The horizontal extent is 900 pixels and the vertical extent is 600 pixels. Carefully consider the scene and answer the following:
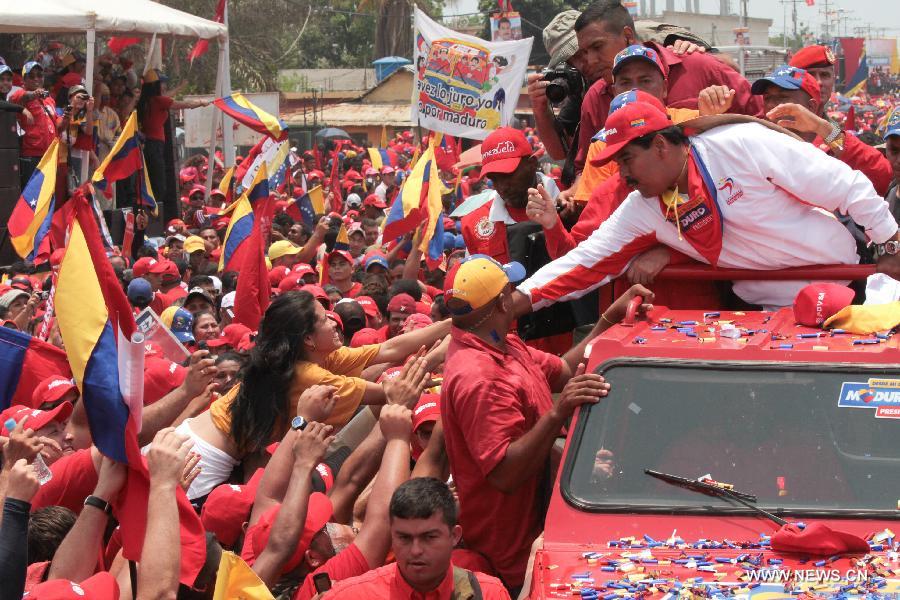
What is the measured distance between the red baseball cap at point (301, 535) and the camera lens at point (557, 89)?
12.7 feet

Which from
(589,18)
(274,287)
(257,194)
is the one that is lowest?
(274,287)

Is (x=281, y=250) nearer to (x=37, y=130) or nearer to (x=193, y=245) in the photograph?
(x=193, y=245)

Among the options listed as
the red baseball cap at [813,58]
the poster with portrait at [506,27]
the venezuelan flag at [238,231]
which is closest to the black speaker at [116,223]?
the venezuelan flag at [238,231]

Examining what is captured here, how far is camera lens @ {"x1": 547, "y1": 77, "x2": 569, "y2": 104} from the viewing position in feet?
27.5

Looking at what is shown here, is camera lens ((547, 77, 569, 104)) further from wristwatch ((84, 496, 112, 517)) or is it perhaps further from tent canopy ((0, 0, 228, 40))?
tent canopy ((0, 0, 228, 40))

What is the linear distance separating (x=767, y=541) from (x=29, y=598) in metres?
2.32

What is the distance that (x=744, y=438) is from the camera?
4.57 m

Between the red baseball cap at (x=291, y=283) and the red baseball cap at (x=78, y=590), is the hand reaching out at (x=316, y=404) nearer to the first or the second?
the red baseball cap at (x=78, y=590)

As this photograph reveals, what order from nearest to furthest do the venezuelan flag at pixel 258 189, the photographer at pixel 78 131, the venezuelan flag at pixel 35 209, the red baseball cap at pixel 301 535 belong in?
the red baseball cap at pixel 301 535, the venezuelan flag at pixel 35 209, the venezuelan flag at pixel 258 189, the photographer at pixel 78 131

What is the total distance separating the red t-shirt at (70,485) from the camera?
5.52m

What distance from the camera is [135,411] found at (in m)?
5.33

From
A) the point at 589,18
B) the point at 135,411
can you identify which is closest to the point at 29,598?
the point at 135,411

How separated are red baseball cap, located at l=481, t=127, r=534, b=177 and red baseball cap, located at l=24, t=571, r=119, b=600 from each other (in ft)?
11.2

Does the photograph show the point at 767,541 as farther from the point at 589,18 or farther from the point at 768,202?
the point at 589,18
